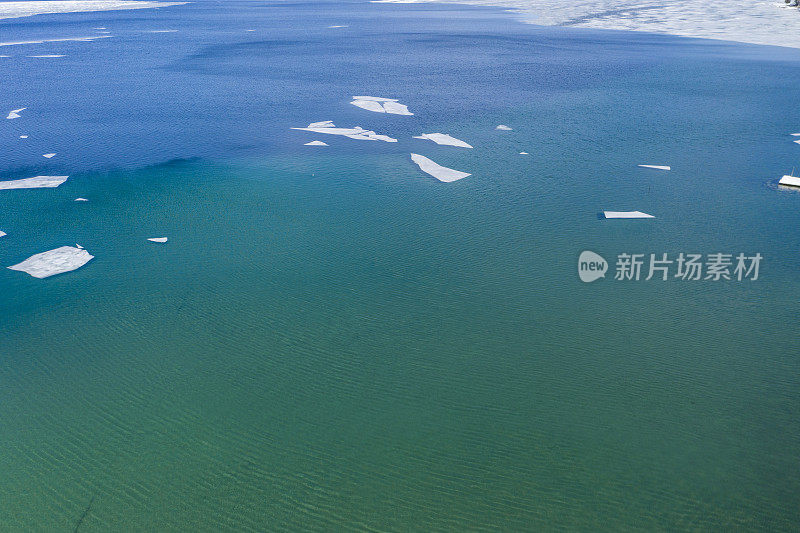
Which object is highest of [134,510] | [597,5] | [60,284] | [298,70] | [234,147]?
[597,5]

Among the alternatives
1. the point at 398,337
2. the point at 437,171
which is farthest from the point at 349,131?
the point at 398,337

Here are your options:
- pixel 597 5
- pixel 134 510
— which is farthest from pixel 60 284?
pixel 597 5

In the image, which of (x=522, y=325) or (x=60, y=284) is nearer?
(x=522, y=325)

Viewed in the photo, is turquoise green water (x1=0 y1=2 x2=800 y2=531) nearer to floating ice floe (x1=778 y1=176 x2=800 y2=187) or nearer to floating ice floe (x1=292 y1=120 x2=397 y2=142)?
floating ice floe (x1=778 y1=176 x2=800 y2=187)

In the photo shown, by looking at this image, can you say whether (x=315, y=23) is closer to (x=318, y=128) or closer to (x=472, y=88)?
(x=472, y=88)

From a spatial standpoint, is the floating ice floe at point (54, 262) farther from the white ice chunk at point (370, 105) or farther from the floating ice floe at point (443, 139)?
the white ice chunk at point (370, 105)

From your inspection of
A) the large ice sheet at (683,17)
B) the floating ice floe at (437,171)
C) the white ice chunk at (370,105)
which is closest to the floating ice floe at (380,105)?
the white ice chunk at (370,105)
